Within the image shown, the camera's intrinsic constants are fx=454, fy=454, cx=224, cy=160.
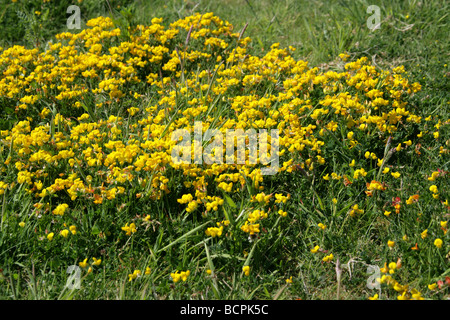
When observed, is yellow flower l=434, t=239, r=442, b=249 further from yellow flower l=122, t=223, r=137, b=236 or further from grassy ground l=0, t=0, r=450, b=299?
yellow flower l=122, t=223, r=137, b=236

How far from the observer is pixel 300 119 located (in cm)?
380

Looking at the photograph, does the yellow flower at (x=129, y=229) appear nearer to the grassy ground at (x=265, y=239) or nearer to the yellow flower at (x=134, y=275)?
the grassy ground at (x=265, y=239)

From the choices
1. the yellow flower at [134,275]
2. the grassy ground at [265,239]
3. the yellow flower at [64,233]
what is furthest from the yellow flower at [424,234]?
the yellow flower at [64,233]

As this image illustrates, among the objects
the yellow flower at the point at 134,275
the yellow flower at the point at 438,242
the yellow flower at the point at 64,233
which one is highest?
the yellow flower at the point at 64,233

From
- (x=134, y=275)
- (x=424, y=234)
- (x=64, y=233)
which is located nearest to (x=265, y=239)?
(x=134, y=275)

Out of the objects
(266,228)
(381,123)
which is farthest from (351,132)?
(266,228)

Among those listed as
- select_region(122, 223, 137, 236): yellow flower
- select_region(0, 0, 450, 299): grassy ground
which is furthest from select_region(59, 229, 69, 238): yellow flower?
select_region(122, 223, 137, 236): yellow flower

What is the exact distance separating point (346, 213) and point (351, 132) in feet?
2.19

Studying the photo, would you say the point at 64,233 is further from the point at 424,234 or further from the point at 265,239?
the point at 424,234

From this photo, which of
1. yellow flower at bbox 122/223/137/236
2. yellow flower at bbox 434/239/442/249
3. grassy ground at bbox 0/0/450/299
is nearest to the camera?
yellow flower at bbox 434/239/442/249

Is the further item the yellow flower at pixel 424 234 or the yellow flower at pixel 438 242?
the yellow flower at pixel 424 234

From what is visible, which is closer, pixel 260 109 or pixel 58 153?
pixel 58 153
